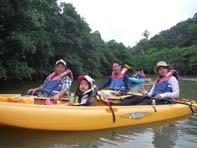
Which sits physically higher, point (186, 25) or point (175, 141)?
point (186, 25)

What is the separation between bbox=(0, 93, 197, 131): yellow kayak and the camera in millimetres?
2816

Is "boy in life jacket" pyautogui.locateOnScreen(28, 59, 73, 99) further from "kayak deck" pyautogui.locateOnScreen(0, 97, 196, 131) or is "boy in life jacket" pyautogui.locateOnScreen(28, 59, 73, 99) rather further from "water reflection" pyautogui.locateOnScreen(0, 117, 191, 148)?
"water reflection" pyautogui.locateOnScreen(0, 117, 191, 148)

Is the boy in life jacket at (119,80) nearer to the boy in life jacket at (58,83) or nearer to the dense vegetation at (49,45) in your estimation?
the boy in life jacket at (58,83)

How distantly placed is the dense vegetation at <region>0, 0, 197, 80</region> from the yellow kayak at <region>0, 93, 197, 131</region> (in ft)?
14.0

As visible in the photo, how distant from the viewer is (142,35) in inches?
3302

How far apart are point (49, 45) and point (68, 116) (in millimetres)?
8799

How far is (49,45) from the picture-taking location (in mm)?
11070

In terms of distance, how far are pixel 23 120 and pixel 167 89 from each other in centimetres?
329

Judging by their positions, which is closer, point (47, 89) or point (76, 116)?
point (76, 116)

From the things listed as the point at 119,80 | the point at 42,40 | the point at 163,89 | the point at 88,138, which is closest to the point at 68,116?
the point at 88,138

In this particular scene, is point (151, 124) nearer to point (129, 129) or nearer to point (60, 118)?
point (129, 129)

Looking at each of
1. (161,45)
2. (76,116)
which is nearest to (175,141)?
(76,116)

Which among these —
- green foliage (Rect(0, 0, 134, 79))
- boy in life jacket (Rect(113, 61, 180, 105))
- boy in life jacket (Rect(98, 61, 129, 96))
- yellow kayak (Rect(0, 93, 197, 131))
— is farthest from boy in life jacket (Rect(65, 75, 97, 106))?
green foliage (Rect(0, 0, 134, 79))

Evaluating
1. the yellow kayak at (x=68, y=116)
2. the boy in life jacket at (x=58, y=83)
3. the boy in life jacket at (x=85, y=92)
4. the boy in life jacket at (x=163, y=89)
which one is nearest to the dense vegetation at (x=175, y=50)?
the boy in life jacket at (x=163, y=89)
